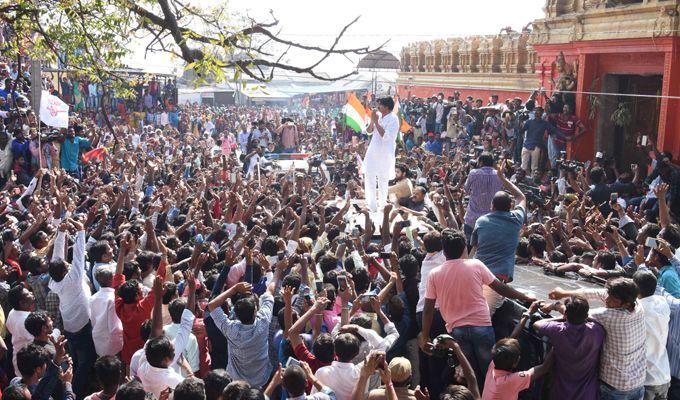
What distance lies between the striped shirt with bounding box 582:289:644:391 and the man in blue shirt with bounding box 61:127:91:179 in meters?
10.8

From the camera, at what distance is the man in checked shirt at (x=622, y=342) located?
14.3ft

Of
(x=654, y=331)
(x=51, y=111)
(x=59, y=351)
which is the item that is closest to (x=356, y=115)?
(x=51, y=111)

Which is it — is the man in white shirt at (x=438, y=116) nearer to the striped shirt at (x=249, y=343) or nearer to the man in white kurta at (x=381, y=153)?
the man in white kurta at (x=381, y=153)

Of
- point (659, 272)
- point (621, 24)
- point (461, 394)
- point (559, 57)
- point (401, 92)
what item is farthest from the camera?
point (401, 92)

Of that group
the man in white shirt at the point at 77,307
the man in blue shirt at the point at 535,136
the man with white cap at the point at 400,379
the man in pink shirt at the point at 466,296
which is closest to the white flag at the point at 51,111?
the man in white shirt at the point at 77,307

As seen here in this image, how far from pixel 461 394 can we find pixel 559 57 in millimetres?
13678

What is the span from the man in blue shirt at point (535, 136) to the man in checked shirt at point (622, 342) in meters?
10.6

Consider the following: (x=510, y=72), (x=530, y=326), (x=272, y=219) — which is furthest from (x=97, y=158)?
(x=510, y=72)

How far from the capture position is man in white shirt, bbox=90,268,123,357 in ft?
18.0

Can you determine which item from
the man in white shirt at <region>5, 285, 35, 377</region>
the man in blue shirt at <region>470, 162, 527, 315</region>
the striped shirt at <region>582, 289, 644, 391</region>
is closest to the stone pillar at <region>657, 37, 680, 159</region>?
the man in blue shirt at <region>470, 162, 527, 315</region>

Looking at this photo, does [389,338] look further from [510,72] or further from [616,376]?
[510,72]

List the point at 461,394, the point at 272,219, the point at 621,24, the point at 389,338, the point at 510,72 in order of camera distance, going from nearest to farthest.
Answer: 1. the point at 461,394
2. the point at 389,338
3. the point at 272,219
4. the point at 621,24
5. the point at 510,72

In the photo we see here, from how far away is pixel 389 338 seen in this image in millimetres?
4766

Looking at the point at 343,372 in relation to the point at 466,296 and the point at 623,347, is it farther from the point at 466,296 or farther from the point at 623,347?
the point at 623,347
